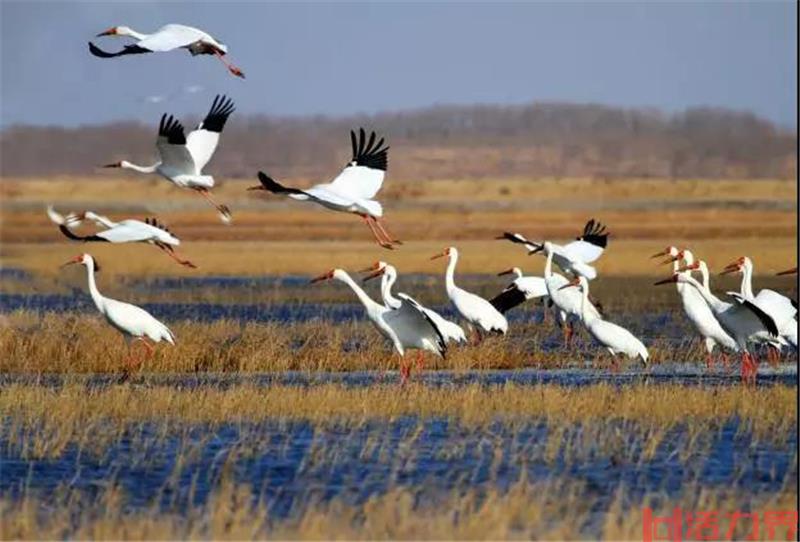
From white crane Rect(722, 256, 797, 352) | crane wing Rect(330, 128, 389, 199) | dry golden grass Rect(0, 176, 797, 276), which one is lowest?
dry golden grass Rect(0, 176, 797, 276)

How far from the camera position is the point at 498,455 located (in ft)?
35.8

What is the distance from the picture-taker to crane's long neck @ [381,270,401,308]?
15055 millimetres

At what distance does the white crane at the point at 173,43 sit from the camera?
48.7 ft

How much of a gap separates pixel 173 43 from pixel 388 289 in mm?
2612

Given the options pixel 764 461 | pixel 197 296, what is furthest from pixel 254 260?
pixel 764 461

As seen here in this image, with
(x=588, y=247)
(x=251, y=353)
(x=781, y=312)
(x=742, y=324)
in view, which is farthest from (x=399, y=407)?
(x=588, y=247)

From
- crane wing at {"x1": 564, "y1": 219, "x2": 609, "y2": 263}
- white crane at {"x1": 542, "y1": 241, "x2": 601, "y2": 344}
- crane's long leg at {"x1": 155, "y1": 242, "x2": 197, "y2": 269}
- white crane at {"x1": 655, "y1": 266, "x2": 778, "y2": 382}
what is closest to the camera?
white crane at {"x1": 655, "y1": 266, "x2": 778, "y2": 382}

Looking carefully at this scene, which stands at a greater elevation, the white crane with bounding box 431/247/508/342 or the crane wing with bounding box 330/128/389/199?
the crane wing with bounding box 330/128/389/199

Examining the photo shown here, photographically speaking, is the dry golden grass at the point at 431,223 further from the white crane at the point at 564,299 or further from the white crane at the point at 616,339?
the white crane at the point at 616,339

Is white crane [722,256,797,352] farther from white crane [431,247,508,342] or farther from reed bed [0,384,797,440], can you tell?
white crane [431,247,508,342]

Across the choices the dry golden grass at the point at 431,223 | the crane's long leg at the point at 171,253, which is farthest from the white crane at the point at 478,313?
the dry golden grass at the point at 431,223

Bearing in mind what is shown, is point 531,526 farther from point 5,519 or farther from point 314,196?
point 314,196

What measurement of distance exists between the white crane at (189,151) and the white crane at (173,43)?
2.14ft

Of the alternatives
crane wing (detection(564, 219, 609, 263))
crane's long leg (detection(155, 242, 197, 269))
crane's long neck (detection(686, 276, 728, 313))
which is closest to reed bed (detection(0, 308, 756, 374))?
crane's long leg (detection(155, 242, 197, 269))
